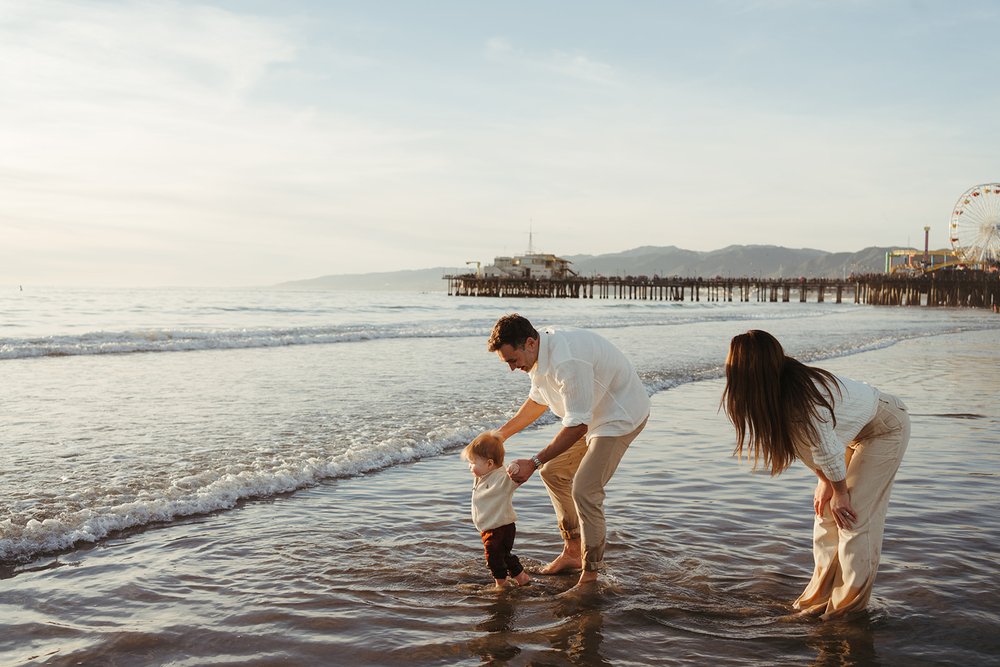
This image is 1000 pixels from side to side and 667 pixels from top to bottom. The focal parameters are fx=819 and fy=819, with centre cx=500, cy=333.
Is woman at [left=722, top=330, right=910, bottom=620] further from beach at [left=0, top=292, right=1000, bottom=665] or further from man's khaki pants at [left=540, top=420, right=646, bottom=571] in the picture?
man's khaki pants at [left=540, top=420, right=646, bottom=571]

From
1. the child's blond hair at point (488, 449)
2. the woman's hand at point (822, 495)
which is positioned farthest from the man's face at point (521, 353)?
the woman's hand at point (822, 495)

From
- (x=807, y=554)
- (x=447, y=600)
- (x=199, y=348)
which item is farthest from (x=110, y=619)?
(x=199, y=348)

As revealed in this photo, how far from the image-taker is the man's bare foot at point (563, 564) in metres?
5.07

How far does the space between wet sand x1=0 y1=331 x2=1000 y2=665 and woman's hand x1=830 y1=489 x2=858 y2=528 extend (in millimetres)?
627

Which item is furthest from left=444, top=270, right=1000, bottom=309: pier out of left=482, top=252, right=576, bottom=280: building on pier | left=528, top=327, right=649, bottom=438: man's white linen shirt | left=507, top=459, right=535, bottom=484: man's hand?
left=507, top=459, right=535, bottom=484: man's hand

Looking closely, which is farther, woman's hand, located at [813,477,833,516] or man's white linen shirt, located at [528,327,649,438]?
man's white linen shirt, located at [528,327,649,438]

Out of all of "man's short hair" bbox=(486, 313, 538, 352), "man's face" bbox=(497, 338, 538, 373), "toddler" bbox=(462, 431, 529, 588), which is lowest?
"toddler" bbox=(462, 431, 529, 588)

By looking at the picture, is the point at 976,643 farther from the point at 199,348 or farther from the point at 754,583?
the point at 199,348

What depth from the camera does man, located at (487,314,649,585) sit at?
4.36 metres

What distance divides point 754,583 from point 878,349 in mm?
21114

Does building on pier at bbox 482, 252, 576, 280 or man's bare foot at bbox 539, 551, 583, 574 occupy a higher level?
building on pier at bbox 482, 252, 576, 280

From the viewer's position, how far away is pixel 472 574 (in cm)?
505

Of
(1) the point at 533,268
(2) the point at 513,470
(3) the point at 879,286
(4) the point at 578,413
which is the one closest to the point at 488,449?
(2) the point at 513,470

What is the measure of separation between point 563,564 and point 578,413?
47.8 inches
